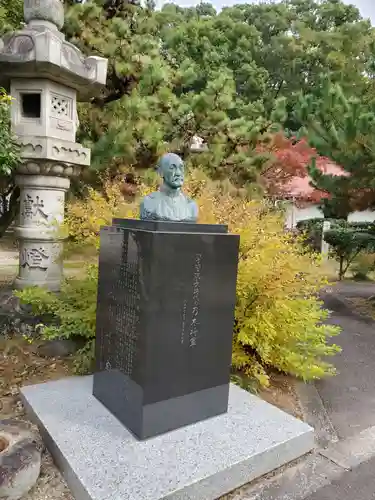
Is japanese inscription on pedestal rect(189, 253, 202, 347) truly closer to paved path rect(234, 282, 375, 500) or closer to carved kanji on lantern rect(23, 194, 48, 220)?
paved path rect(234, 282, 375, 500)

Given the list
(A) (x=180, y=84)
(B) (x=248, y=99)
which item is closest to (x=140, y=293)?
(A) (x=180, y=84)

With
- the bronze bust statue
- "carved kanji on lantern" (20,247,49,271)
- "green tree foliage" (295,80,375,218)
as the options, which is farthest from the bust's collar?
"green tree foliage" (295,80,375,218)

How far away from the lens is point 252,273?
3.43 metres

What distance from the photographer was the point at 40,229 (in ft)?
15.2

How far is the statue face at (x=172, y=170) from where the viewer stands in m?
2.83

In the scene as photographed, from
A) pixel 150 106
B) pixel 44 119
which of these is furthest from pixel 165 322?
pixel 150 106

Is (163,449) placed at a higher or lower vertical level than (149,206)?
lower

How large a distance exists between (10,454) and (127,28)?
6.60m

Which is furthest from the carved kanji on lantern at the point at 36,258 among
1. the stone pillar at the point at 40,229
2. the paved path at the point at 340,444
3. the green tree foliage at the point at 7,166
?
the paved path at the point at 340,444

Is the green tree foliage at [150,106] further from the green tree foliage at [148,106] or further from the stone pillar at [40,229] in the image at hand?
the stone pillar at [40,229]

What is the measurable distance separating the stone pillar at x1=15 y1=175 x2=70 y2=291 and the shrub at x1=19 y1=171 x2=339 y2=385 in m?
0.53

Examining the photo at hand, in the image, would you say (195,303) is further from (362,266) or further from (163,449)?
(362,266)

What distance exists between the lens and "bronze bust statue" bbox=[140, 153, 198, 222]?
111 inches

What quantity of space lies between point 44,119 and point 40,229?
1.28 m
